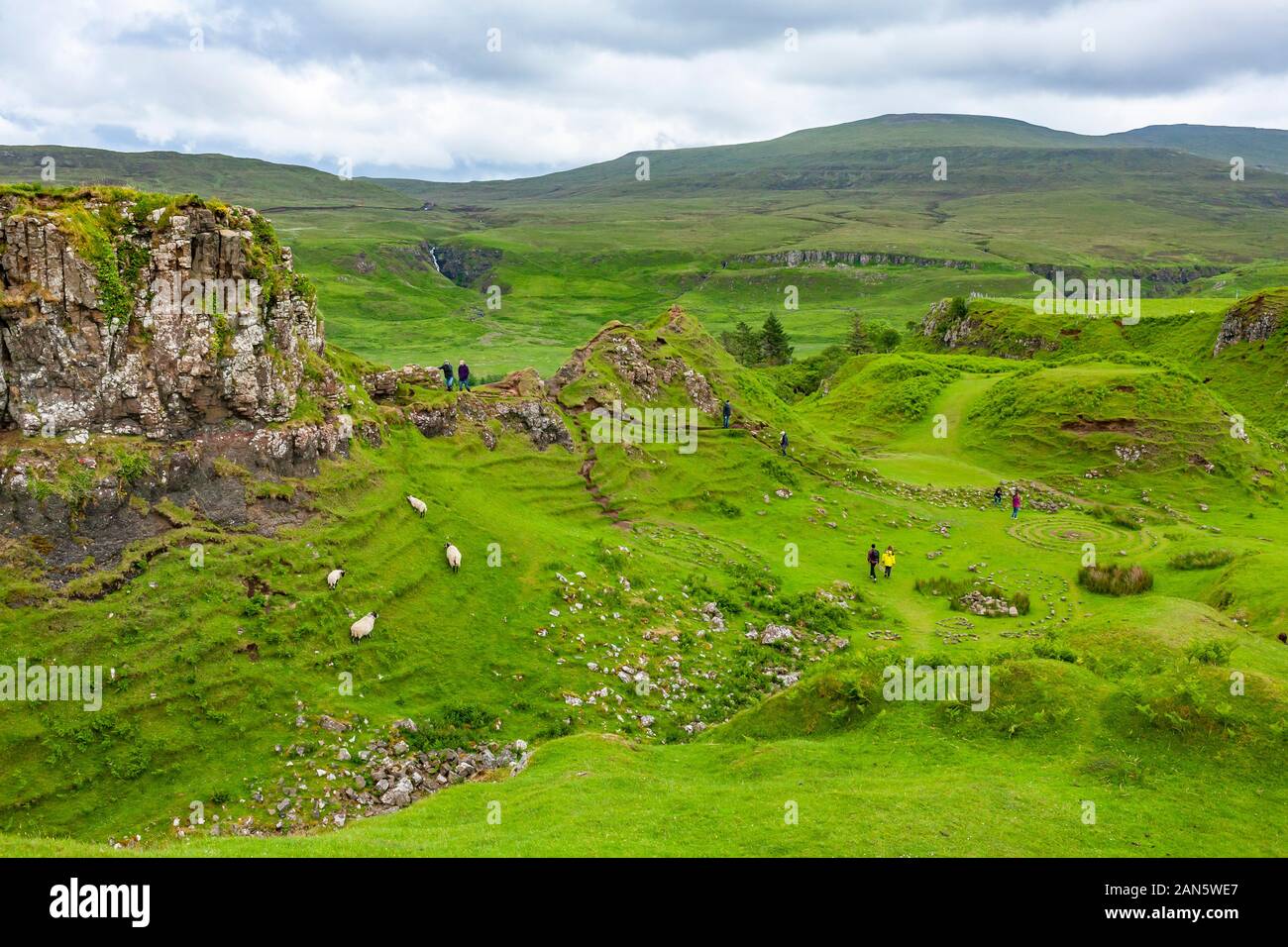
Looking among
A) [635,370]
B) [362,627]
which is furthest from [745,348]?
[362,627]

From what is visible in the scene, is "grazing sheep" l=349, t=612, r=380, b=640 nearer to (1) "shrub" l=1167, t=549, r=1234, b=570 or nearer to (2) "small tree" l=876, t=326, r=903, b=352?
(1) "shrub" l=1167, t=549, r=1234, b=570

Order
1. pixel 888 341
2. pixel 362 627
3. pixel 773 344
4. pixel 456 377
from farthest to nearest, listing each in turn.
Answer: pixel 773 344 < pixel 888 341 < pixel 456 377 < pixel 362 627

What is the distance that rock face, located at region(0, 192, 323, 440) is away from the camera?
2727 cm

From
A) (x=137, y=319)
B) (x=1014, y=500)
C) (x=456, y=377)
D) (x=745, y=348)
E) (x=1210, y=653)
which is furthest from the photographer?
(x=745, y=348)

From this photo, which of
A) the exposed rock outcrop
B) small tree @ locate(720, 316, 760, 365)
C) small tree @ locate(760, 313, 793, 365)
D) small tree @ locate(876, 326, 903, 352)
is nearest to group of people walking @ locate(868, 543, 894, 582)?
the exposed rock outcrop

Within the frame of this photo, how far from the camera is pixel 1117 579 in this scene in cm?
4291

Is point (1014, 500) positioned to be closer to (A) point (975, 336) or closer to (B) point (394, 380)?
(B) point (394, 380)

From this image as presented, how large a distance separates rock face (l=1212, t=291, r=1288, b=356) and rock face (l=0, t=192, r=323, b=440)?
105018 mm

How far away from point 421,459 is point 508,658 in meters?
13.5

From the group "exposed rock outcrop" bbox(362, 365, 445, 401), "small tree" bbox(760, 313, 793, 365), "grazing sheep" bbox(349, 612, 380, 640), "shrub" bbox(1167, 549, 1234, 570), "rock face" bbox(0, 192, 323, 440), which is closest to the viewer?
"rock face" bbox(0, 192, 323, 440)

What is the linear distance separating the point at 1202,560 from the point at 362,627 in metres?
44.8

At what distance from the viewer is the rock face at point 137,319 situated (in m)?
27.3

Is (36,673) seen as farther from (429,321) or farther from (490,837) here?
(429,321)
